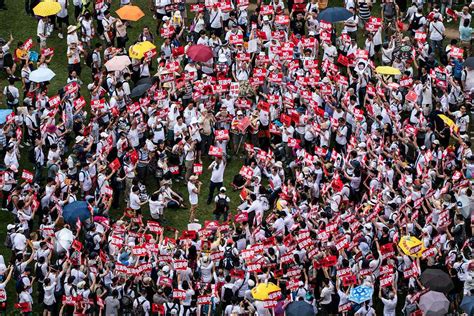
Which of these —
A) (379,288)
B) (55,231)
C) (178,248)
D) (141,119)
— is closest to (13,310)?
(55,231)

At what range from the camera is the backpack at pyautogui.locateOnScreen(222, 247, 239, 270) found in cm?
3507

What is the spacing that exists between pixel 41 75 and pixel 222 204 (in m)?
8.17

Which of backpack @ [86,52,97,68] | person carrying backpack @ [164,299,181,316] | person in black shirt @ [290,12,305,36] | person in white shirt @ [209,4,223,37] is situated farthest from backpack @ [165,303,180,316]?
person in black shirt @ [290,12,305,36]

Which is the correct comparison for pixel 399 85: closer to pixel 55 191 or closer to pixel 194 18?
pixel 194 18

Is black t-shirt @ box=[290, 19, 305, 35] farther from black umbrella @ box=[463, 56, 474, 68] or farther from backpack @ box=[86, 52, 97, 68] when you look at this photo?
backpack @ box=[86, 52, 97, 68]

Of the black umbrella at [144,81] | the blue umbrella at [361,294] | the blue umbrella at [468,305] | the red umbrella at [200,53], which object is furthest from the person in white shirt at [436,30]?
the blue umbrella at [361,294]

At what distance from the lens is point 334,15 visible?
45.6 meters

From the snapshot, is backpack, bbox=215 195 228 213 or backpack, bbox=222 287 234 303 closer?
backpack, bbox=222 287 234 303

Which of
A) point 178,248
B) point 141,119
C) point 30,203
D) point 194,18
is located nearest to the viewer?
point 178,248

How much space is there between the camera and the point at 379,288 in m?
35.4

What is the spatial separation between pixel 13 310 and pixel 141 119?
25.8ft

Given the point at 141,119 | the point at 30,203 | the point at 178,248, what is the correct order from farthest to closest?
the point at 141,119
the point at 30,203
the point at 178,248

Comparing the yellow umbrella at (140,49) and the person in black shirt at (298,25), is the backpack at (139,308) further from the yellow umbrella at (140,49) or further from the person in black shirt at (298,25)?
the person in black shirt at (298,25)

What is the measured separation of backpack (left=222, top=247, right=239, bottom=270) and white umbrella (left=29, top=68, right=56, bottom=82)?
35.0ft
